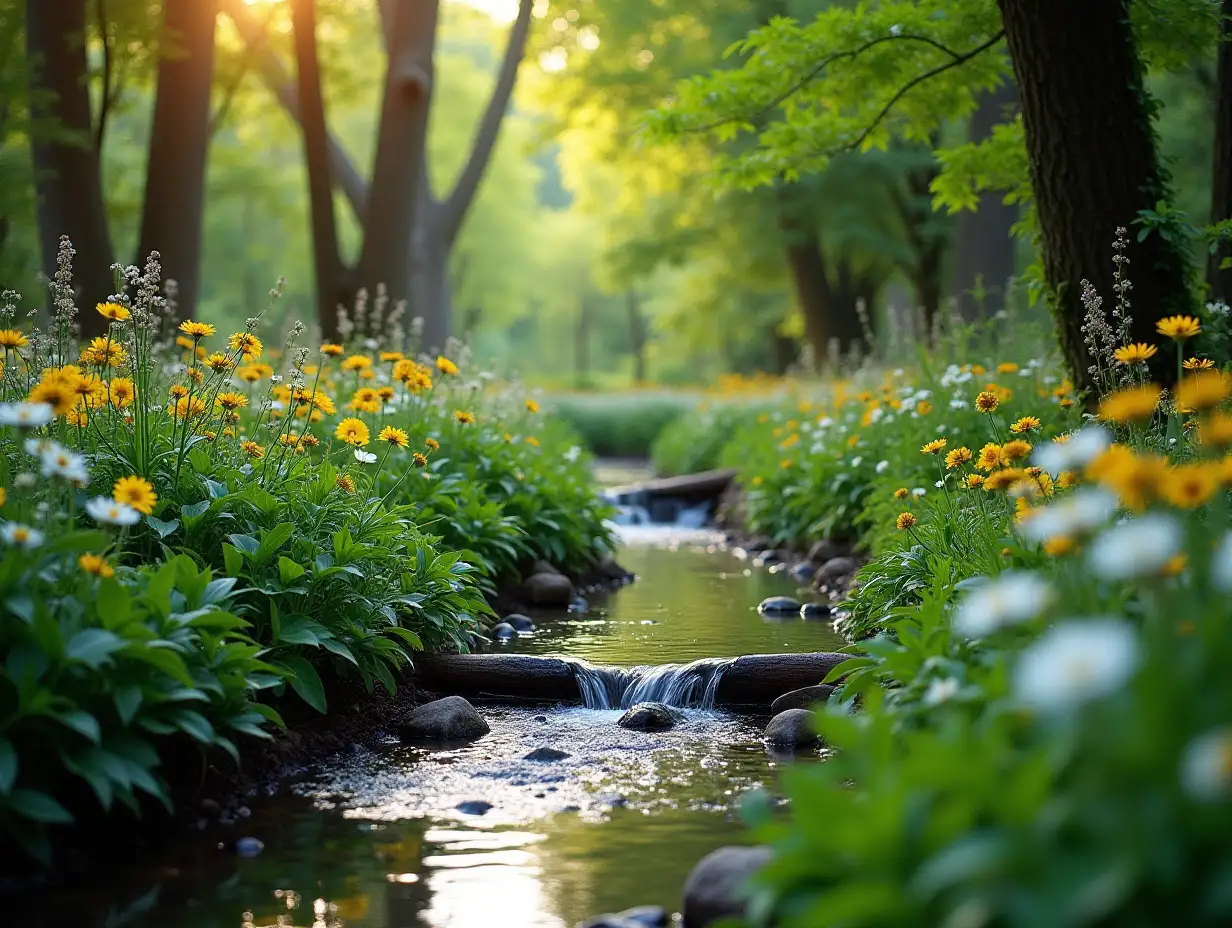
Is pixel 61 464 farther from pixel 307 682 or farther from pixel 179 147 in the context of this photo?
pixel 179 147

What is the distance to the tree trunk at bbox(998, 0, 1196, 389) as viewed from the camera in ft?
18.4

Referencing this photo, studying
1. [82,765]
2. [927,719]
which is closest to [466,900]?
[82,765]

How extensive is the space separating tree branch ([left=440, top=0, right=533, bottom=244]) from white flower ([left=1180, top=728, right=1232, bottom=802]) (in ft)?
43.8

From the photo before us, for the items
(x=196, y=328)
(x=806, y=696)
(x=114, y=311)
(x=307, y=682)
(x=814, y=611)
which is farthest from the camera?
(x=814, y=611)

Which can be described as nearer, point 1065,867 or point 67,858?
point 1065,867

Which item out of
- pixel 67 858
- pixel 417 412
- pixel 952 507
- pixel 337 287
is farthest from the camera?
pixel 337 287

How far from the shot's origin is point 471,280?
3897cm

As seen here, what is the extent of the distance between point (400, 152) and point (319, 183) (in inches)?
33.5

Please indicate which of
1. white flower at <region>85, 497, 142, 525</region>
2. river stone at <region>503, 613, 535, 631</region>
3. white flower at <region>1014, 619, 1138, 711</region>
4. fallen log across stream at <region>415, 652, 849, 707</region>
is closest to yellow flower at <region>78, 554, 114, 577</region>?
white flower at <region>85, 497, 142, 525</region>

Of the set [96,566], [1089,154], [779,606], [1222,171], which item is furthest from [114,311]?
[1222,171]

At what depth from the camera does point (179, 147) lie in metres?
9.18

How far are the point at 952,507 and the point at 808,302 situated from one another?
1465cm

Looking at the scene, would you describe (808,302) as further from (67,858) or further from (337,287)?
(67,858)

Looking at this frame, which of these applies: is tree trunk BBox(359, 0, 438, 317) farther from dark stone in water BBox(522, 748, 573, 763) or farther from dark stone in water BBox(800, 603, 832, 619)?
dark stone in water BBox(522, 748, 573, 763)
